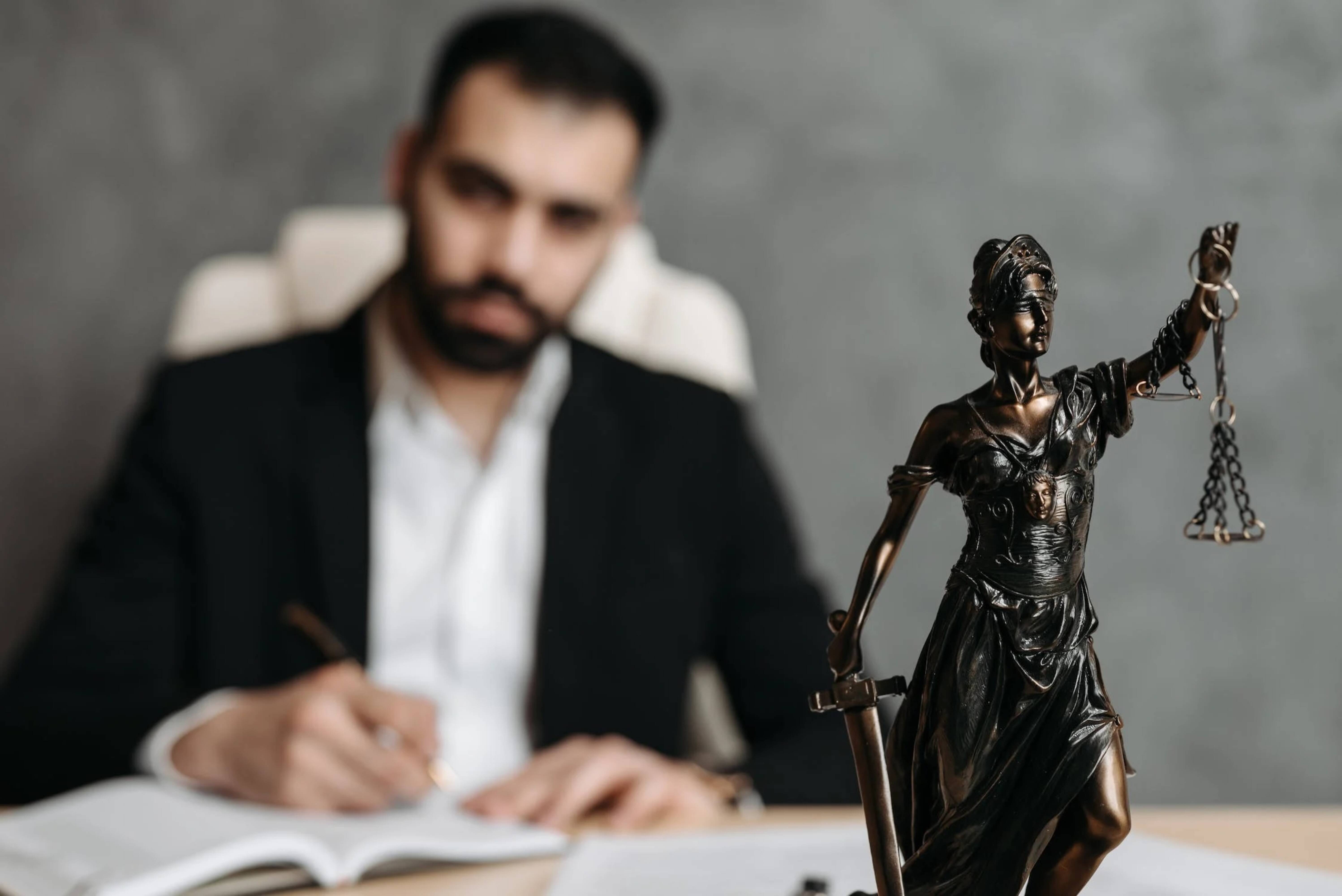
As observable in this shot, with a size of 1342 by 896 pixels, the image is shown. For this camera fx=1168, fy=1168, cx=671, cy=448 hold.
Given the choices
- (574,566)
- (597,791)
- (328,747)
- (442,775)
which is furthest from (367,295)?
(597,791)

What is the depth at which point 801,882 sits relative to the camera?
0.69 metres

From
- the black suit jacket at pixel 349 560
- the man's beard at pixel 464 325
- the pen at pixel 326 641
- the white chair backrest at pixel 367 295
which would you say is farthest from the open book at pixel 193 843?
the white chair backrest at pixel 367 295

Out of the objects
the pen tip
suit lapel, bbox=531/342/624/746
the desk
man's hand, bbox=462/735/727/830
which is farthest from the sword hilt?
suit lapel, bbox=531/342/624/746

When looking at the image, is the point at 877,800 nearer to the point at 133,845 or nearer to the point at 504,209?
the point at 133,845

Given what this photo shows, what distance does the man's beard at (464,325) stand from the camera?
58.2 inches

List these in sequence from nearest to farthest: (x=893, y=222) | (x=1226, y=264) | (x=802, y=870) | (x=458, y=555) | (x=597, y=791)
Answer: (x=1226, y=264) < (x=802, y=870) < (x=597, y=791) < (x=458, y=555) < (x=893, y=222)

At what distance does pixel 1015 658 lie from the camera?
1.65 ft

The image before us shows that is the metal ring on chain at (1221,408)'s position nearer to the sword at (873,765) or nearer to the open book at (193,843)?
the sword at (873,765)

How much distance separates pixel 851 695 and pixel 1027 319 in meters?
0.18

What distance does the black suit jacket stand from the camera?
4.78ft

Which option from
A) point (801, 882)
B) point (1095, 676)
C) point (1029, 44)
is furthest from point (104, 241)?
point (1095, 676)

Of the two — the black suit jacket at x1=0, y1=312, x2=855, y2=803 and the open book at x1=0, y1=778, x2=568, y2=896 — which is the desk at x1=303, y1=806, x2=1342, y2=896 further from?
the black suit jacket at x1=0, y1=312, x2=855, y2=803

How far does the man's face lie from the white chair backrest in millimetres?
178

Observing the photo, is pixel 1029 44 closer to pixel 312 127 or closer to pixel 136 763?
pixel 312 127
